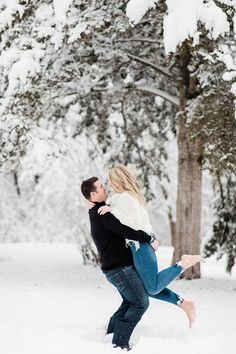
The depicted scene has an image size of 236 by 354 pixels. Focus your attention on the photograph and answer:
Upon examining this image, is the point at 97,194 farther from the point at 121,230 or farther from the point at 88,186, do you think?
the point at 121,230

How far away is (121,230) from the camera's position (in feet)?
19.2

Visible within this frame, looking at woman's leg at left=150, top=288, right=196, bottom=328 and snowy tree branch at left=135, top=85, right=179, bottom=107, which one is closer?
woman's leg at left=150, top=288, right=196, bottom=328

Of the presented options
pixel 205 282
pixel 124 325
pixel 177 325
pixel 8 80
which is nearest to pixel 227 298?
pixel 205 282

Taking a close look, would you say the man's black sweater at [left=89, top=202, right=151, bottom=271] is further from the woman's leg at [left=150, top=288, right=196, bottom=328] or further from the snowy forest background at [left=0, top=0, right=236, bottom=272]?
the snowy forest background at [left=0, top=0, right=236, bottom=272]

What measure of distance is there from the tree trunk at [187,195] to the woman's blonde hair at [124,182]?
19.3 feet

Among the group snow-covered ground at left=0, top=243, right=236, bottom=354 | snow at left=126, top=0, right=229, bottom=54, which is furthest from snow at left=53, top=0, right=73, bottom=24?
snow-covered ground at left=0, top=243, right=236, bottom=354

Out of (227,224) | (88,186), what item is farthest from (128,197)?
(227,224)

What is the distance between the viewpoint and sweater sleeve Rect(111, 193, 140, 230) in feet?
19.4

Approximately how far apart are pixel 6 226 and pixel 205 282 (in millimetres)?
18185

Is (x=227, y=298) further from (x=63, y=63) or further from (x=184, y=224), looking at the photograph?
(x=63, y=63)

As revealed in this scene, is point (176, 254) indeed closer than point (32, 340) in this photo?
No

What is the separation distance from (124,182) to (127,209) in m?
0.26

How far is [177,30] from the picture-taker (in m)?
7.58

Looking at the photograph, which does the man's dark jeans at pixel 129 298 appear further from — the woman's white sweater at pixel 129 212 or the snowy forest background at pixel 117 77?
the snowy forest background at pixel 117 77
